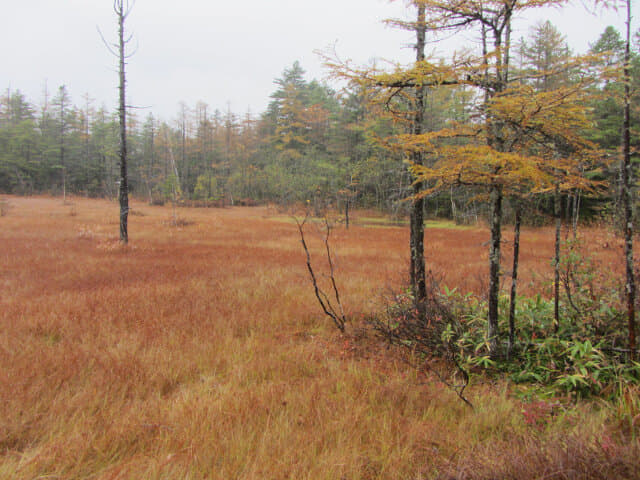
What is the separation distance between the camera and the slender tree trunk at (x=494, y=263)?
3508mm


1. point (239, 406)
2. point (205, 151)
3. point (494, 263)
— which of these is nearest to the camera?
point (239, 406)

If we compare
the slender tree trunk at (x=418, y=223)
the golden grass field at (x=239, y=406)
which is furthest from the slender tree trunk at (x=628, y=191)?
the slender tree trunk at (x=418, y=223)

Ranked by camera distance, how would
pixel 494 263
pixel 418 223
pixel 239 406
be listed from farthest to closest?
pixel 418 223 < pixel 494 263 < pixel 239 406

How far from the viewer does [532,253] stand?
12523 mm

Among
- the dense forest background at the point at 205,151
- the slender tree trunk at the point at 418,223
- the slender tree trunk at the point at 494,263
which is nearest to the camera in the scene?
the slender tree trunk at the point at 494,263

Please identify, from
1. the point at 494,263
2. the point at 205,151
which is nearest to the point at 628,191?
the point at 494,263

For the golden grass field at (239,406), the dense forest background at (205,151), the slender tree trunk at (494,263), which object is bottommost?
the golden grass field at (239,406)

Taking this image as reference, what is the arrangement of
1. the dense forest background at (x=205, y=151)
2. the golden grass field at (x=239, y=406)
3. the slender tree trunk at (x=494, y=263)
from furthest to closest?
the dense forest background at (x=205, y=151), the slender tree trunk at (x=494, y=263), the golden grass field at (x=239, y=406)

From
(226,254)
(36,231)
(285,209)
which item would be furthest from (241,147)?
(226,254)

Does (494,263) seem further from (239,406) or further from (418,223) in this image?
(239,406)

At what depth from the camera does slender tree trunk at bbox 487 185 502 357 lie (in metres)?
3.51

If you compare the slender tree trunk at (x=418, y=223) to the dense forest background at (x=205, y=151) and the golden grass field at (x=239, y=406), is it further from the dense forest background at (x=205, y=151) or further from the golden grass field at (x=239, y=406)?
the dense forest background at (x=205, y=151)

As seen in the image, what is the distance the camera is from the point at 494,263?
11.8ft

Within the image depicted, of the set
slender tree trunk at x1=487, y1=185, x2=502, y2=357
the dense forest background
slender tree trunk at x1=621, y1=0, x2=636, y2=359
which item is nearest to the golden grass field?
slender tree trunk at x1=487, y1=185, x2=502, y2=357
